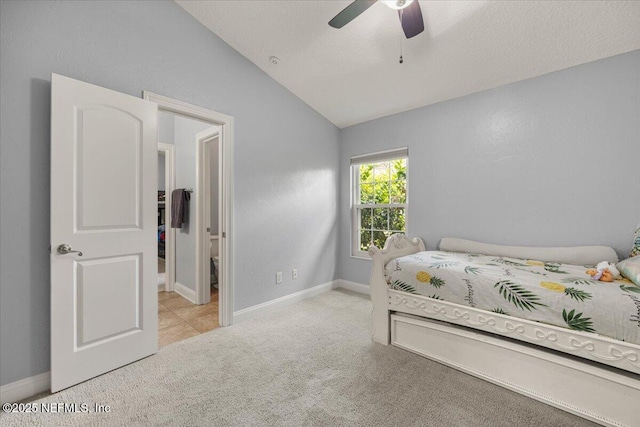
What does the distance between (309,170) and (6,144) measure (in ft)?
8.53

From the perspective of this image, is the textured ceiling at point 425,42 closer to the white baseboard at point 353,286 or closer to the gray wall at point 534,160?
the gray wall at point 534,160

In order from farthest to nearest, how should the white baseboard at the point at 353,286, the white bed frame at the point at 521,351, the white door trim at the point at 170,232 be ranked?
the white door trim at the point at 170,232
the white baseboard at the point at 353,286
the white bed frame at the point at 521,351

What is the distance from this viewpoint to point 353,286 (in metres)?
3.87

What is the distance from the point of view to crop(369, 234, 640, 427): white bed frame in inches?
56.4

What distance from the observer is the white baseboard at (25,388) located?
5.31ft

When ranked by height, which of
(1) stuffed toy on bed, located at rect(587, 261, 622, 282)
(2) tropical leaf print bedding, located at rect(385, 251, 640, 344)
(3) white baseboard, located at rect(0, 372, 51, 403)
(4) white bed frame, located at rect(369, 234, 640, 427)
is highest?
(1) stuffed toy on bed, located at rect(587, 261, 622, 282)

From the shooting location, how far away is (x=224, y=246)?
274 cm

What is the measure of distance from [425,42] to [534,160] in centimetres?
146

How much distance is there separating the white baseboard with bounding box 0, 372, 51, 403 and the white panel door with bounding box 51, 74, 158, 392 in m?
0.13

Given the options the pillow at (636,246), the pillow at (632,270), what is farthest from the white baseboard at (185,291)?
the pillow at (636,246)

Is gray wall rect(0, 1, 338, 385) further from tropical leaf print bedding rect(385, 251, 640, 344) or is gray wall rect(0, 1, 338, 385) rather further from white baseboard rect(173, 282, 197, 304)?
tropical leaf print bedding rect(385, 251, 640, 344)

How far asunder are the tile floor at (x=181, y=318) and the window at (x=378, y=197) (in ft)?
6.62

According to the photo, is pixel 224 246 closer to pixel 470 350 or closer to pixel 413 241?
pixel 413 241

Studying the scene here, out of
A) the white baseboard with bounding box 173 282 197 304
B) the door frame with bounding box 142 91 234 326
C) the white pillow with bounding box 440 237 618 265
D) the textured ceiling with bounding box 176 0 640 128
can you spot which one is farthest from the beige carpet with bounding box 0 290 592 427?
the textured ceiling with bounding box 176 0 640 128
